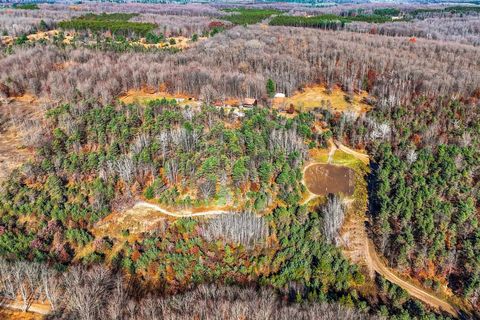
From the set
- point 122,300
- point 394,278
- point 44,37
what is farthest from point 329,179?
point 44,37

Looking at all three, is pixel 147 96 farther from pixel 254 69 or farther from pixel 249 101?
pixel 254 69

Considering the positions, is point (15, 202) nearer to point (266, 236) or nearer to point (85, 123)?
point (85, 123)

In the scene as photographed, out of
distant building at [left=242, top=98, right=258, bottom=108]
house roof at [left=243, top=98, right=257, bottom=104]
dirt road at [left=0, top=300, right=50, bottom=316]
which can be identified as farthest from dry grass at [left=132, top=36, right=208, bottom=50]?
dirt road at [left=0, top=300, right=50, bottom=316]

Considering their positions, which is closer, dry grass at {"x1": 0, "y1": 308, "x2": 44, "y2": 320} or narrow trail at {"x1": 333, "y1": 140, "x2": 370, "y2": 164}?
dry grass at {"x1": 0, "y1": 308, "x2": 44, "y2": 320}

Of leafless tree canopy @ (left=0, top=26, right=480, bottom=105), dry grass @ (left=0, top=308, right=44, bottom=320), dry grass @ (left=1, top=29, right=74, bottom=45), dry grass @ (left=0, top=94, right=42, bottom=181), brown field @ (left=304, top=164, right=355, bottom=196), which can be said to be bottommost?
dry grass @ (left=0, top=308, right=44, bottom=320)

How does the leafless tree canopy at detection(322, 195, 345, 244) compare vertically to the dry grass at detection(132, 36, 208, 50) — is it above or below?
below

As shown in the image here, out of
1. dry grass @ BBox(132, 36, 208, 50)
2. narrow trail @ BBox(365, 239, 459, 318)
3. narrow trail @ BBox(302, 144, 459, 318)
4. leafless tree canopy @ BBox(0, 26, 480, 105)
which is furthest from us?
dry grass @ BBox(132, 36, 208, 50)

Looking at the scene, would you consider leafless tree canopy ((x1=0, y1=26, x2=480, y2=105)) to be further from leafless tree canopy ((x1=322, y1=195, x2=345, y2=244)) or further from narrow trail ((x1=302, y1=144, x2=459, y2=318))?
narrow trail ((x1=302, y1=144, x2=459, y2=318))

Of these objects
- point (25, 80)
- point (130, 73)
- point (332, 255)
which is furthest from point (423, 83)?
point (25, 80)
